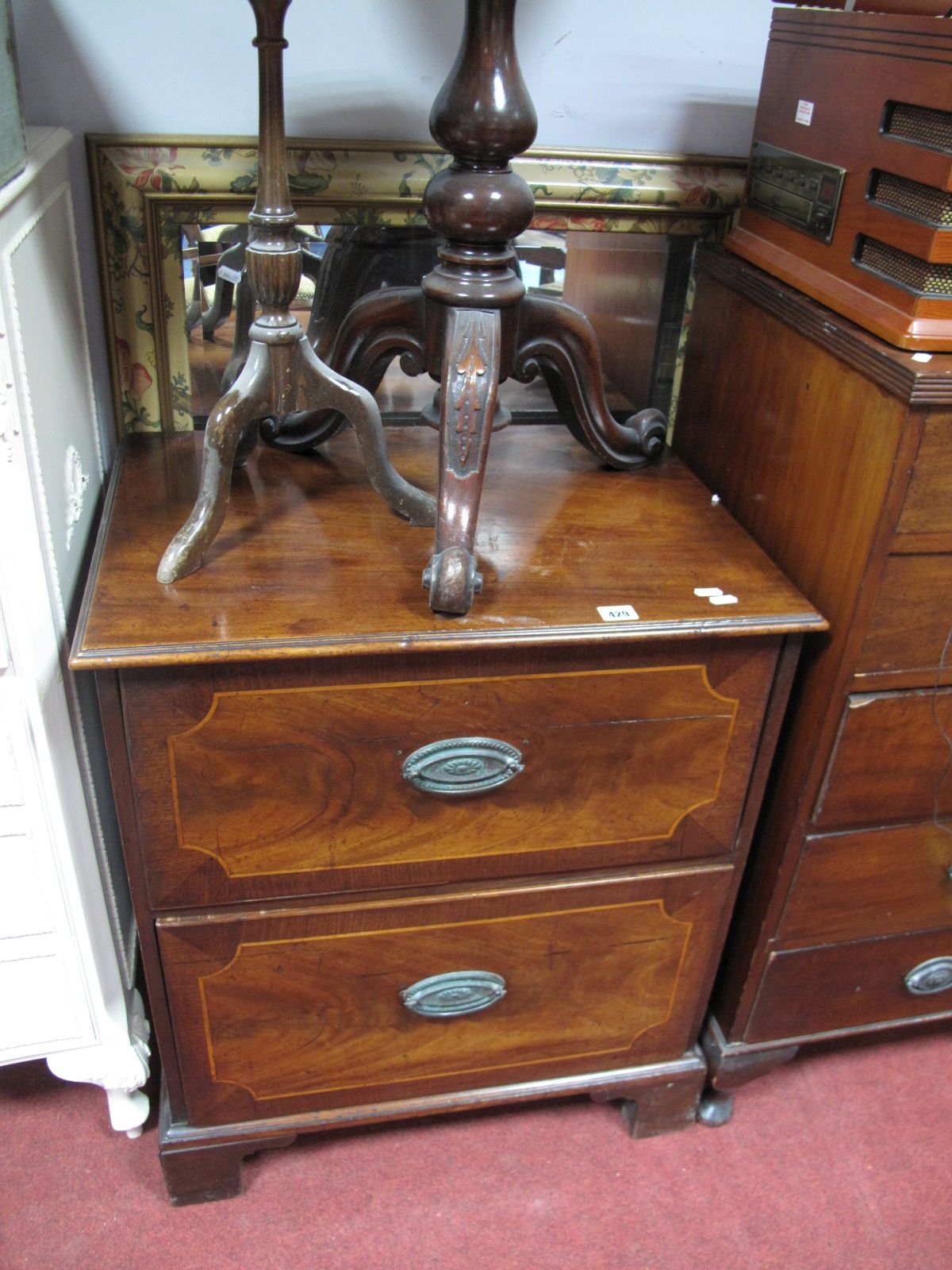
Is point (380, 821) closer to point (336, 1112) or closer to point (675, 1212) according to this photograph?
point (336, 1112)

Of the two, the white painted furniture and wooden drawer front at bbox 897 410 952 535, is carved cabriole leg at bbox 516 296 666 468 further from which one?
the white painted furniture

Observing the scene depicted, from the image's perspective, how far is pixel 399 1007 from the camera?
3.52ft

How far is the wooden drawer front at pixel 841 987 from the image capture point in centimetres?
116

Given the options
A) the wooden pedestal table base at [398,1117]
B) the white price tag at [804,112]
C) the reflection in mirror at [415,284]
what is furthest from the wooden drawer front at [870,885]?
the white price tag at [804,112]

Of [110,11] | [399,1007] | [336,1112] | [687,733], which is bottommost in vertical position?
[336,1112]

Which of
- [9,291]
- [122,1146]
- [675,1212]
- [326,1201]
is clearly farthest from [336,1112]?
[9,291]

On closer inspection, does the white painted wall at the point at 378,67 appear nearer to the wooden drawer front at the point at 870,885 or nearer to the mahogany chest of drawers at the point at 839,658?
the mahogany chest of drawers at the point at 839,658

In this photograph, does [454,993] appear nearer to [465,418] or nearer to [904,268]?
[465,418]

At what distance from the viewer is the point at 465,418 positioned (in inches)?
35.4

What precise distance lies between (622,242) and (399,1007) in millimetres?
893

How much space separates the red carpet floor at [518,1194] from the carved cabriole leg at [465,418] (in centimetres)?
74

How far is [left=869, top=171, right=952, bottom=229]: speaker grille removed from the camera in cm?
82

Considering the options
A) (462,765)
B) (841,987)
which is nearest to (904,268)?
(462,765)

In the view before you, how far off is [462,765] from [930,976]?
690 mm
